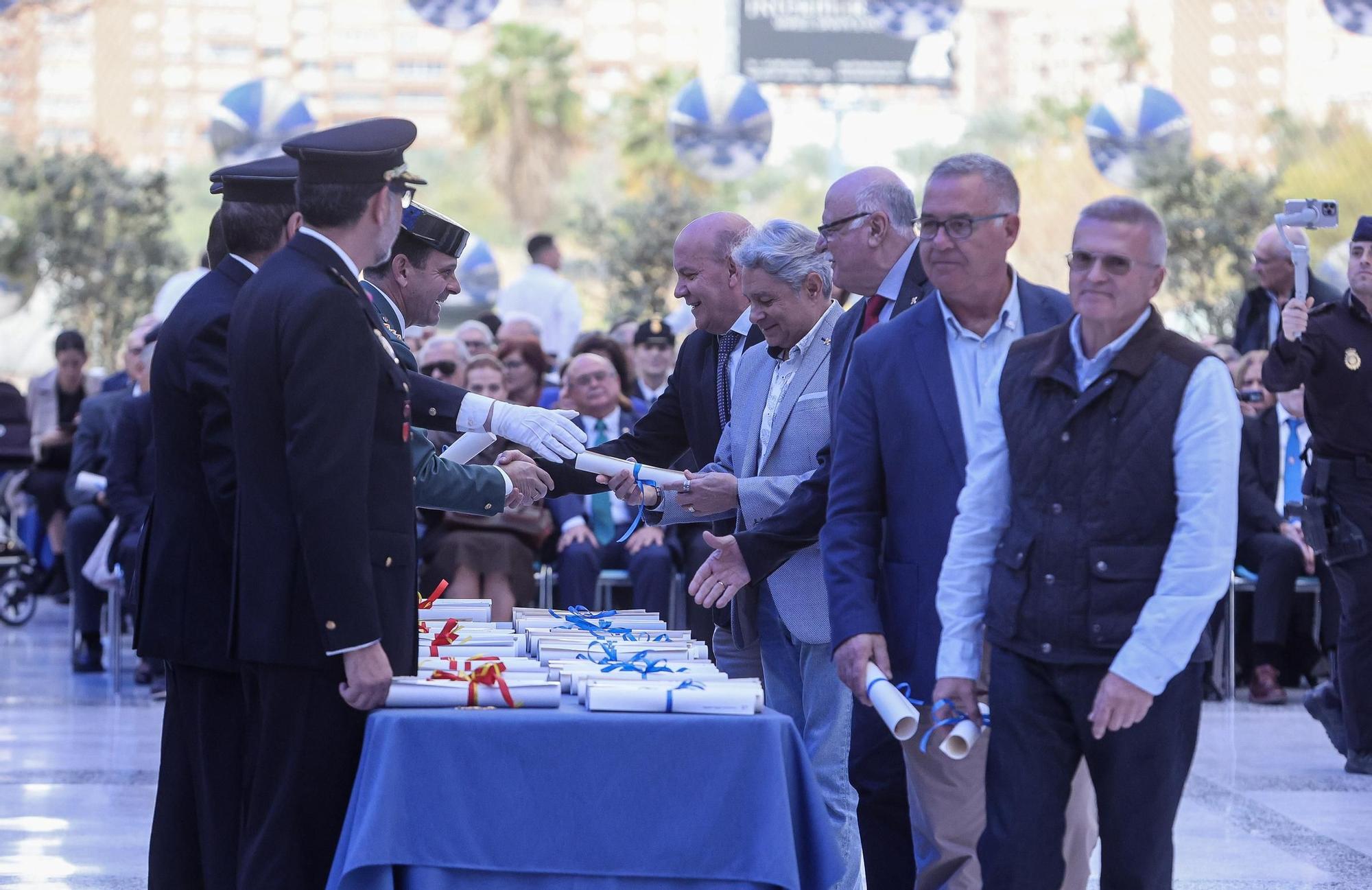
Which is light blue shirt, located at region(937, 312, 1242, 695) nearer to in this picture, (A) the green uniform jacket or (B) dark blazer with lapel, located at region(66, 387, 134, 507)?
(A) the green uniform jacket

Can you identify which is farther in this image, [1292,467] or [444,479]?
[1292,467]

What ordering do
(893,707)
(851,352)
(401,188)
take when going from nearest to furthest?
(893,707) < (401,188) < (851,352)

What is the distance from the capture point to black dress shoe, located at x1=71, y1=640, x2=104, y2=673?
10.6 m

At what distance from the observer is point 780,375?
503 cm

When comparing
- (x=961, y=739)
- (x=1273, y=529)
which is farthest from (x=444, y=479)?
(x=1273, y=529)

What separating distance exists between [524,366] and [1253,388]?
391cm

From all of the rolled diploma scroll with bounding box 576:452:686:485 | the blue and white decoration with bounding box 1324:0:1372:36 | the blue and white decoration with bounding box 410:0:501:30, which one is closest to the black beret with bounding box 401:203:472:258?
the rolled diploma scroll with bounding box 576:452:686:485

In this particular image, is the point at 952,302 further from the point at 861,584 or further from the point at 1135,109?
the point at 1135,109

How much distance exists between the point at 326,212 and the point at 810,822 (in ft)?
5.05

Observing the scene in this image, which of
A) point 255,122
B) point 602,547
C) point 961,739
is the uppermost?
point 255,122

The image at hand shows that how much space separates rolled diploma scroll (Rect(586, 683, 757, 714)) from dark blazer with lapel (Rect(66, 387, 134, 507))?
771 centimetres

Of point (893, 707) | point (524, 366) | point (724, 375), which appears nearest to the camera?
point (893, 707)

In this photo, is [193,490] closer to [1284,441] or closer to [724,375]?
[724,375]

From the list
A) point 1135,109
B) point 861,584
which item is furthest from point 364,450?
point 1135,109
